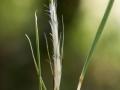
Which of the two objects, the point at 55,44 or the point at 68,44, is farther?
the point at 68,44

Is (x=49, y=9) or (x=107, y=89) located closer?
(x=49, y=9)

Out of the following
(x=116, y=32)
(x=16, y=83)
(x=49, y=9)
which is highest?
(x=49, y=9)

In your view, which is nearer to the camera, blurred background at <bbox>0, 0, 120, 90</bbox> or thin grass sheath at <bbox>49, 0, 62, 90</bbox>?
thin grass sheath at <bbox>49, 0, 62, 90</bbox>

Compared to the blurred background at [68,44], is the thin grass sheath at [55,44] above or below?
above

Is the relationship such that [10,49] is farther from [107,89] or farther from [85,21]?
[107,89]

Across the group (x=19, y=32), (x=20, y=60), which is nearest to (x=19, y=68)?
(x=20, y=60)

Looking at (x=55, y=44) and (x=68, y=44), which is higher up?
(x=55, y=44)

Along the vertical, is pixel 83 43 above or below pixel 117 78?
above

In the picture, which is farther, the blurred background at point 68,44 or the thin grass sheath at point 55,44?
the blurred background at point 68,44
